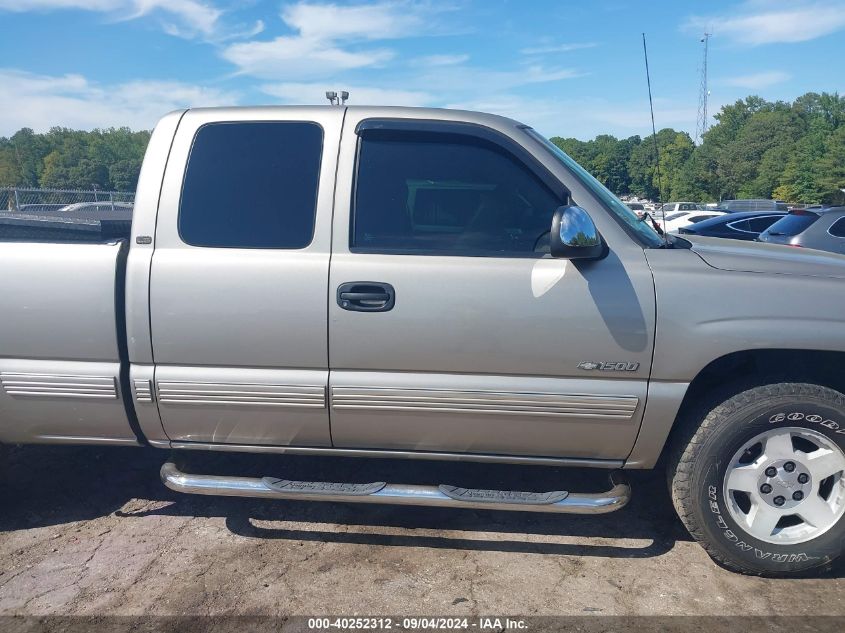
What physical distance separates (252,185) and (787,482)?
2.77m

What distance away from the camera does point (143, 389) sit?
3.01 metres

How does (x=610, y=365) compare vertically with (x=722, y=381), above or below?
above

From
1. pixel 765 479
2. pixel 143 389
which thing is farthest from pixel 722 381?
pixel 143 389

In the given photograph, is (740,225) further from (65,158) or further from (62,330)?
(65,158)

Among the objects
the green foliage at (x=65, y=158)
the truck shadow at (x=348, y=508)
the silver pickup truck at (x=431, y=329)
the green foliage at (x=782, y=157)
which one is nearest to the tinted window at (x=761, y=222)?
the truck shadow at (x=348, y=508)

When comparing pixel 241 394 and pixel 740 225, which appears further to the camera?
pixel 740 225

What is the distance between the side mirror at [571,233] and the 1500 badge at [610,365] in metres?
0.47

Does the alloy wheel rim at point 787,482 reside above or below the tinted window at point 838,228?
below

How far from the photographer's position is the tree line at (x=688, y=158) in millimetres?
4947

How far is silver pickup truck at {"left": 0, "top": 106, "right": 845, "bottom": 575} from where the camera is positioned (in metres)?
2.81

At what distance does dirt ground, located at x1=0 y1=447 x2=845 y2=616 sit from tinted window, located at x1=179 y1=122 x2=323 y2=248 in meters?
1.50

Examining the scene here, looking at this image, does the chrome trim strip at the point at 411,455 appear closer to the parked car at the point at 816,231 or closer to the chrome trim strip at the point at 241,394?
the chrome trim strip at the point at 241,394

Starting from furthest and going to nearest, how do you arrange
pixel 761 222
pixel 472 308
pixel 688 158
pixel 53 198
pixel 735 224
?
pixel 53 198 → pixel 761 222 → pixel 735 224 → pixel 688 158 → pixel 472 308

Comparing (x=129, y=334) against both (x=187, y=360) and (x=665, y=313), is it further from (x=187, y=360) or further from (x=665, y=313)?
(x=665, y=313)
